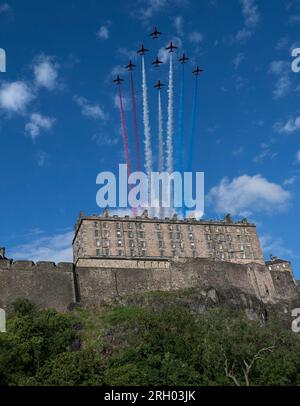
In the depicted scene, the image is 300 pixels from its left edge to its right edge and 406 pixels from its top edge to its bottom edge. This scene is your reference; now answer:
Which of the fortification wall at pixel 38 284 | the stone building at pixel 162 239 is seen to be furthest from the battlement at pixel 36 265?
the stone building at pixel 162 239

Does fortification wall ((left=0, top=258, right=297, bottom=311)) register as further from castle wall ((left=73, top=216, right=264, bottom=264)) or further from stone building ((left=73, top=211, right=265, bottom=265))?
castle wall ((left=73, top=216, right=264, bottom=264))

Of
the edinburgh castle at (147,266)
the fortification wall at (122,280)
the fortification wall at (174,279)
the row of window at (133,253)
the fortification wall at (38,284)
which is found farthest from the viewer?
the row of window at (133,253)


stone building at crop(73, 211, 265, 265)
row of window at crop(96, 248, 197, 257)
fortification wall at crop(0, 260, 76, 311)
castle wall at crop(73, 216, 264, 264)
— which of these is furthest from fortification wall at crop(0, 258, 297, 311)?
castle wall at crop(73, 216, 264, 264)

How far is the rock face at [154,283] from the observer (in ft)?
214

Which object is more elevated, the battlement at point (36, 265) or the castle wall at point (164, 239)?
the castle wall at point (164, 239)

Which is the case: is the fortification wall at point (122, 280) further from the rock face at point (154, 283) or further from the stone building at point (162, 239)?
the stone building at point (162, 239)

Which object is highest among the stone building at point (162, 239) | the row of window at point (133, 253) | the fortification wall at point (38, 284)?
the stone building at point (162, 239)

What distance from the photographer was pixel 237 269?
7869 centimetres

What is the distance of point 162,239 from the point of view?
273ft

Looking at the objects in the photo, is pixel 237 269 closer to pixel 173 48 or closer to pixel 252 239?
pixel 252 239

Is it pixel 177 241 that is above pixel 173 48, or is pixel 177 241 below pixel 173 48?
below

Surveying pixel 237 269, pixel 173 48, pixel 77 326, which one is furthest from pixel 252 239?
pixel 77 326

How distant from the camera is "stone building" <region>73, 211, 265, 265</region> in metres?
79.7

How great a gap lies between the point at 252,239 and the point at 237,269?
37.7ft
